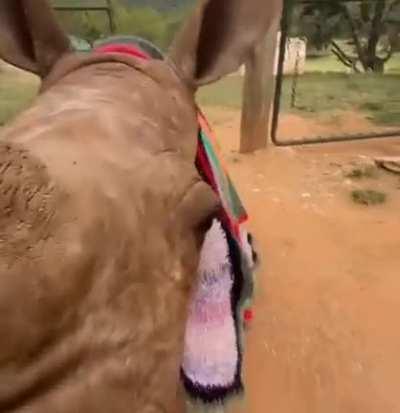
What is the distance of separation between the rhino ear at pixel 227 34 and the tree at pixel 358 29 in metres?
1.79

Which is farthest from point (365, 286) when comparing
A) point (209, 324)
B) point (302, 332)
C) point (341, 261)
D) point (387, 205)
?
point (209, 324)

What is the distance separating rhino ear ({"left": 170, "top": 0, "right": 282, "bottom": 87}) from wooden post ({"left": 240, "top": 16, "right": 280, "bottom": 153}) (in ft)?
5.14

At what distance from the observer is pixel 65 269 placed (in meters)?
0.63

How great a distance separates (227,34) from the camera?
3.76 ft

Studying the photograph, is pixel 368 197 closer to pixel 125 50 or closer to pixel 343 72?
pixel 343 72

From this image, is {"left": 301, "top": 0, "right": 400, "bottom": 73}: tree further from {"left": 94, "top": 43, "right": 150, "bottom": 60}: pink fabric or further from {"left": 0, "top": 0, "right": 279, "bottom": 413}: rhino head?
{"left": 0, "top": 0, "right": 279, "bottom": 413}: rhino head

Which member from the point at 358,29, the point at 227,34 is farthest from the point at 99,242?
the point at 358,29

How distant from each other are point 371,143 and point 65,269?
2.36 meters

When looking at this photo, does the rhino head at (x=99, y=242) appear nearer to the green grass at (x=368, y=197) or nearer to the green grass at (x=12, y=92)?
the green grass at (x=368, y=197)

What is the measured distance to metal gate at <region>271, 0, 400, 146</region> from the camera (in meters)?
2.91

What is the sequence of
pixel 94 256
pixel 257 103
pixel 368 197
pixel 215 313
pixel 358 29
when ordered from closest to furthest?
pixel 94 256 → pixel 215 313 → pixel 368 197 → pixel 257 103 → pixel 358 29

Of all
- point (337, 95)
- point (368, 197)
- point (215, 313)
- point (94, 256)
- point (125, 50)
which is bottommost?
point (337, 95)

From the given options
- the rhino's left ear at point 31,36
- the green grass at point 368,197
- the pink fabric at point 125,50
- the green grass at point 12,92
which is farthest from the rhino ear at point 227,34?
the green grass at point 12,92

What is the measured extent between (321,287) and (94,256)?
4.27ft
